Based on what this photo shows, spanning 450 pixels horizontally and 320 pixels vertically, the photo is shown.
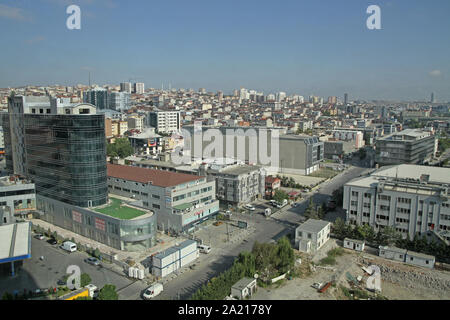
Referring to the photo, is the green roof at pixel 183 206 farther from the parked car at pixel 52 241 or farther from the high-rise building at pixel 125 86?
the high-rise building at pixel 125 86

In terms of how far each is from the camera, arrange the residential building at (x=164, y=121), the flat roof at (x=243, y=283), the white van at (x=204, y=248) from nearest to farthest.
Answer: the flat roof at (x=243, y=283) → the white van at (x=204, y=248) → the residential building at (x=164, y=121)

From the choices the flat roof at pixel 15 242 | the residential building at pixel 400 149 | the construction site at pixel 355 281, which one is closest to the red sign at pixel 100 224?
the flat roof at pixel 15 242

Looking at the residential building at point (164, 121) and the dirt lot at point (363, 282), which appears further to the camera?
the residential building at point (164, 121)

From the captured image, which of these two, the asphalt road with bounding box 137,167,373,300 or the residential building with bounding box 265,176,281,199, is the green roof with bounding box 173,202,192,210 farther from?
the residential building with bounding box 265,176,281,199

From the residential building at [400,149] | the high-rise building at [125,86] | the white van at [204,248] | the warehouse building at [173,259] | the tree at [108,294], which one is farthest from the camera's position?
the high-rise building at [125,86]

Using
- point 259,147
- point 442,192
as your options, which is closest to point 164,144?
point 259,147

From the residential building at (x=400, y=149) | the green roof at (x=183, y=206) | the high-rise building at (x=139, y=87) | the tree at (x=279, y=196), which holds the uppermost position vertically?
the high-rise building at (x=139, y=87)

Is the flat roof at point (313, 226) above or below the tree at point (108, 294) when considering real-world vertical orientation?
below
